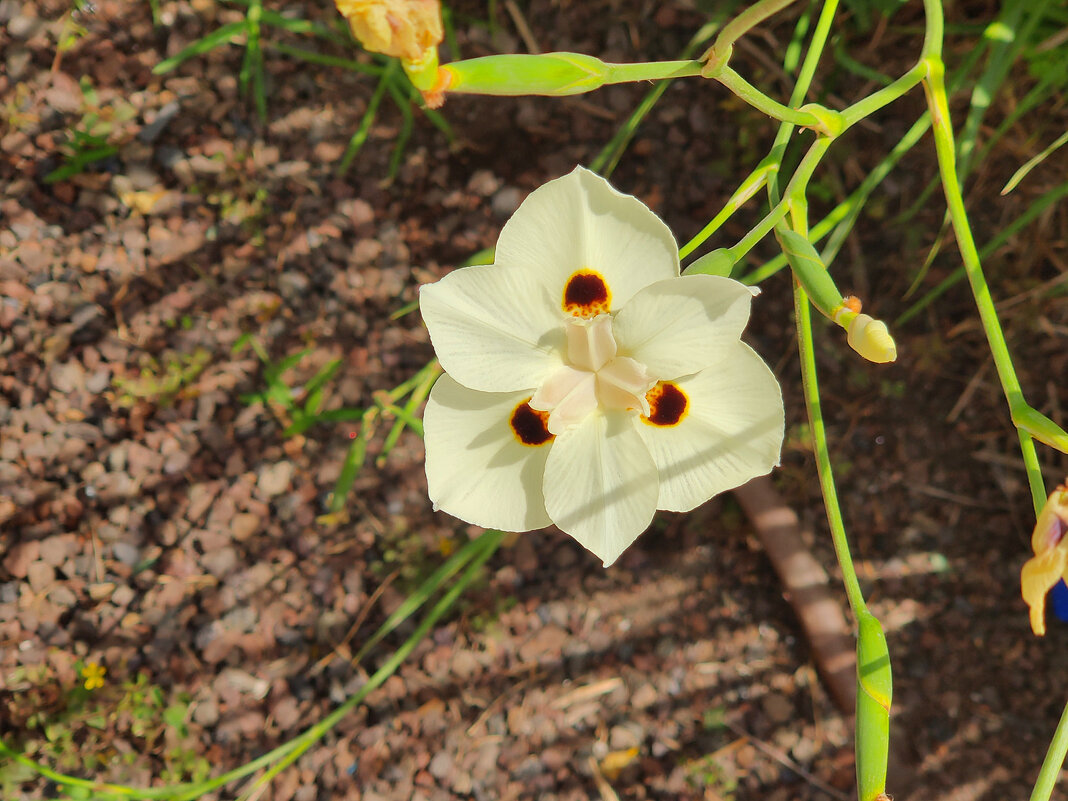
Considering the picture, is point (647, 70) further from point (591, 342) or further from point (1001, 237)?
point (1001, 237)

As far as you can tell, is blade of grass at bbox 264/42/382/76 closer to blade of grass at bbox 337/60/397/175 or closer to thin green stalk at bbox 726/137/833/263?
blade of grass at bbox 337/60/397/175

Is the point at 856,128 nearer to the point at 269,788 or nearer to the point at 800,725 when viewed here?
the point at 800,725

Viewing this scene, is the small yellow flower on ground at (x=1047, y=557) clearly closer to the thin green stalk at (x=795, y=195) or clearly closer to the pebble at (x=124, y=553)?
the thin green stalk at (x=795, y=195)

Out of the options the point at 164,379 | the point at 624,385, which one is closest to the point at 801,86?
the point at 624,385

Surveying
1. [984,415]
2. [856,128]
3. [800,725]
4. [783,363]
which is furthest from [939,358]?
[800,725]

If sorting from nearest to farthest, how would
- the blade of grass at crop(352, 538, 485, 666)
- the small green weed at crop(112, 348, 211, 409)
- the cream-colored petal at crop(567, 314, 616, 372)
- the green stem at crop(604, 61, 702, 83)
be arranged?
the green stem at crop(604, 61, 702, 83), the cream-colored petal at crop(567, 314, 616, 372), the blade of grass at crop(352, 538, 485, 666), the small green weed at crop(112, 348, 211, 409)

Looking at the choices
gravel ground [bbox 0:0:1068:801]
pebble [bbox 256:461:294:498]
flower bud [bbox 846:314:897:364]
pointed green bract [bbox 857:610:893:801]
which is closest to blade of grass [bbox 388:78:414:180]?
gravel ground [bbox 0:0:1068:801]
